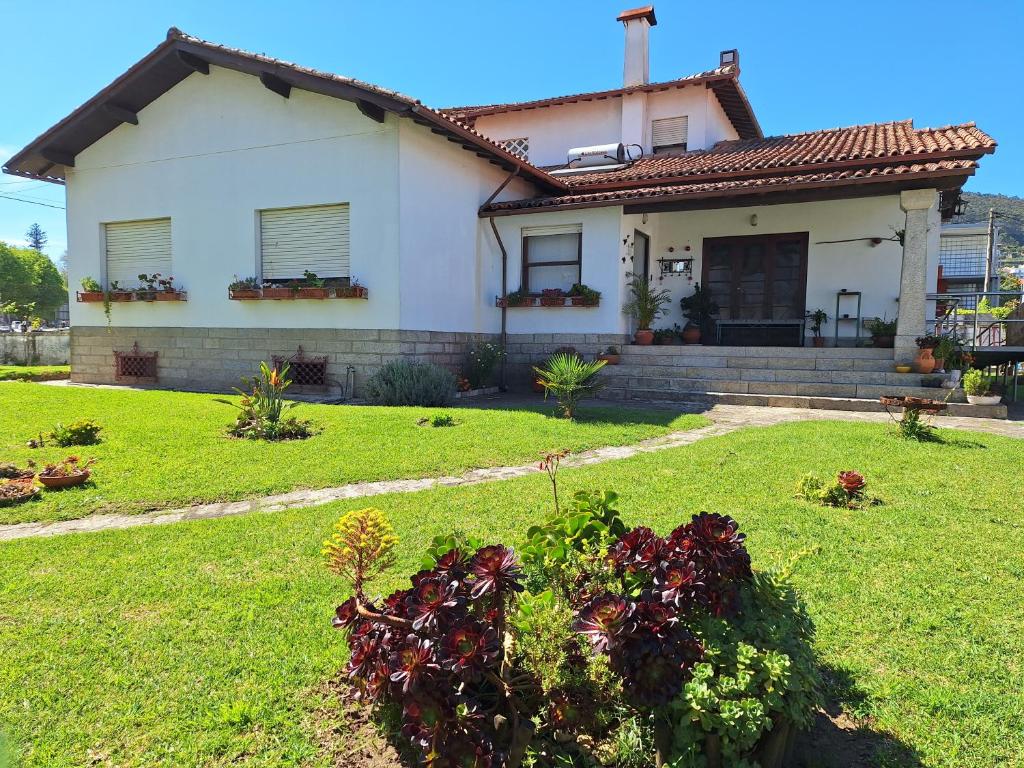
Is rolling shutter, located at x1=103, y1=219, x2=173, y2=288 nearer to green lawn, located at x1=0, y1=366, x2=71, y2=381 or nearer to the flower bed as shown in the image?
green lawn, located at x1=0, y1=366, x2=71, y2=381

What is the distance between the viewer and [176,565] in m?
3.67

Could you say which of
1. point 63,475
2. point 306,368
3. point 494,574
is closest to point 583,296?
point 306,368

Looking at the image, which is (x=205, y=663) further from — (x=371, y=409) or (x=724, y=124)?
(x=724, y=124)

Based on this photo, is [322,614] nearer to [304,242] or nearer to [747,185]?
[304,242]

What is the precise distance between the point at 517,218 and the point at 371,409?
5.51 m

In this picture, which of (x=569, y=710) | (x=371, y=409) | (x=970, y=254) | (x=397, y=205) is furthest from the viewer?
(x=970, y=254)

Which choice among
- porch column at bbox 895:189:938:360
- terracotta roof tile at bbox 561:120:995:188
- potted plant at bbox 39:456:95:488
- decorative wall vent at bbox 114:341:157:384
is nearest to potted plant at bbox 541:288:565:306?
terracotta roof tile at bbox 561:120:995:188

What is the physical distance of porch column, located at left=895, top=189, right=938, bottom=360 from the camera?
9.80m

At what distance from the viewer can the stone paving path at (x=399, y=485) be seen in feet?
14.8

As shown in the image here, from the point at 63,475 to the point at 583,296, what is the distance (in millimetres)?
8672

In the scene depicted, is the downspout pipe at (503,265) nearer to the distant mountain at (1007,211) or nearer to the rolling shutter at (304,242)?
the rolling shutter at (304,242)

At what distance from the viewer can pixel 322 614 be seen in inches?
120

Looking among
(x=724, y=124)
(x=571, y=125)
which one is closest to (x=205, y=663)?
(x=571, y=125)

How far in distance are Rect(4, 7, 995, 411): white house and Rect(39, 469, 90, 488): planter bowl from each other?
5.49 metres
